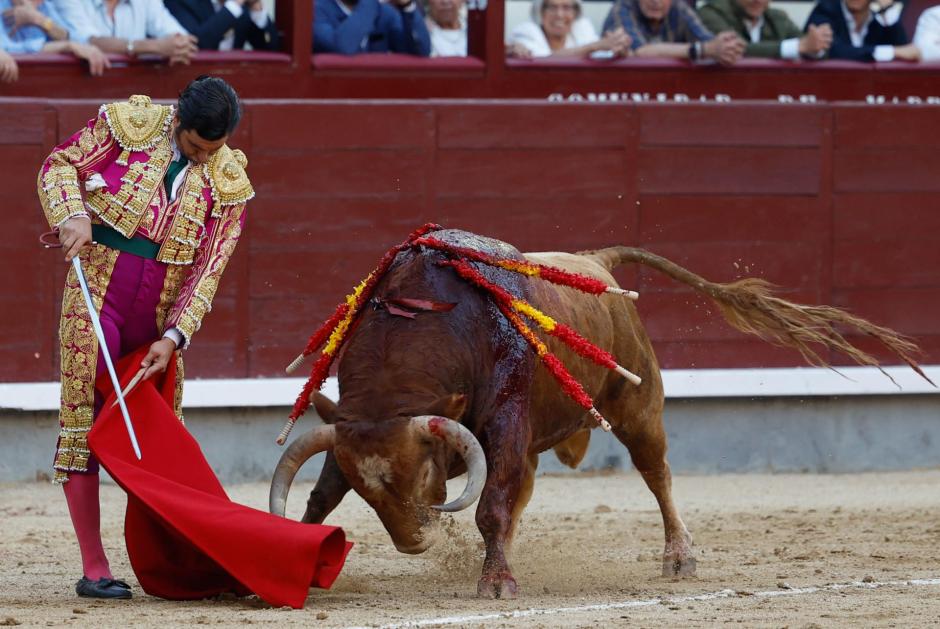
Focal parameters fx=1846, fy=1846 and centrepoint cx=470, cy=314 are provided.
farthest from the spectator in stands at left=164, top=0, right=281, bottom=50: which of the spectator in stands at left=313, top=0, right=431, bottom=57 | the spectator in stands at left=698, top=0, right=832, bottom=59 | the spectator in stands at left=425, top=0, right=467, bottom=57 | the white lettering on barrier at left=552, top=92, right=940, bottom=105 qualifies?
the spectator in stands at left=698, top=0, right=832, bottom=59

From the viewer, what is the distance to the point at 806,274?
27.6ft

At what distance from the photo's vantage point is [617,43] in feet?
28.0

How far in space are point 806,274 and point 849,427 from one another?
73 cm

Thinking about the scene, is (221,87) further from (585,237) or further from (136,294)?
(585,237)

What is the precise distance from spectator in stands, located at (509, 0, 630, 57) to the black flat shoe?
13.8 feet

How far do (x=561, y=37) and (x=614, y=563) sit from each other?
3433mm

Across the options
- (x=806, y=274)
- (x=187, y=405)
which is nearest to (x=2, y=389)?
(x=187, y=405)

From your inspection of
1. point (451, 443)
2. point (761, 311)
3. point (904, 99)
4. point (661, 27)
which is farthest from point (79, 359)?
point (904, 99)

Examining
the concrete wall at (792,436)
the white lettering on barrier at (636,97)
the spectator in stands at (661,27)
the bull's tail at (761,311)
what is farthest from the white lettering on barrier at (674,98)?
the bull's tail at (761,311)

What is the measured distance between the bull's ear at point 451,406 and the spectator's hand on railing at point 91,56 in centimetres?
320

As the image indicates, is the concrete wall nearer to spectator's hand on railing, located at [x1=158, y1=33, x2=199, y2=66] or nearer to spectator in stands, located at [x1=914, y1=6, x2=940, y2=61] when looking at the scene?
spectator's hand on railing, located at [x1=158, y1=33, x2=199, y2=66]

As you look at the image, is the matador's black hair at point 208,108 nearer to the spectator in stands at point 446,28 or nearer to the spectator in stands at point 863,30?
the spectator in stands at point 446,28

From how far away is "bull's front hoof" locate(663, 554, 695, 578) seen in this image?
5.80 m

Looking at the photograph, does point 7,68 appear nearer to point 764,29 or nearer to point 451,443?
point 451,443
